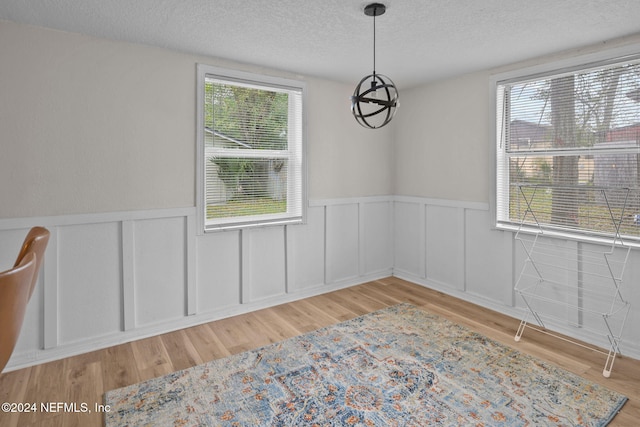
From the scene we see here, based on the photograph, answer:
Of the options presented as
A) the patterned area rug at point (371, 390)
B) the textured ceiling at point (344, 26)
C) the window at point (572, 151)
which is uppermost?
the textured ceiling at point (344, 26)

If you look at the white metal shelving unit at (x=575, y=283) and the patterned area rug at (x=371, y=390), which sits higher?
the white metal shelving unit at (x=575, y=283)

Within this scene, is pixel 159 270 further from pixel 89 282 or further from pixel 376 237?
pixel 376 237

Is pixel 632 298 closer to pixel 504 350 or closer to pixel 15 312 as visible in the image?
pixel 504 350

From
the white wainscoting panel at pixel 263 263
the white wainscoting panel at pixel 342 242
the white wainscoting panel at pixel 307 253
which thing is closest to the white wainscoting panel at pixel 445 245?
the white wainscoting panel at pixel 342 242

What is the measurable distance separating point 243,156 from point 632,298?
3.43m

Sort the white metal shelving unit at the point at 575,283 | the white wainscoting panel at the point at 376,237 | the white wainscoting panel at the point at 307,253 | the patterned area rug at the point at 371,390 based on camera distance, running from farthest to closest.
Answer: the white wainscoting panel at the point at 376,237 < the white wainscoting panel at the point at 307,253 < the white metal shelving unit at the point at 575,283 < the patterned area rug at the point at 371,390

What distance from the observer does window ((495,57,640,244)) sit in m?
2.75

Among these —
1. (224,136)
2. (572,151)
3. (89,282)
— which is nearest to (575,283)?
(572,151)

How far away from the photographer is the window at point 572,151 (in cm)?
275

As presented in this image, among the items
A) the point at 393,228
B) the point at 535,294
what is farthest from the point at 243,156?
the point at 535,294

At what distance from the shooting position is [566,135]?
3066 millimetres

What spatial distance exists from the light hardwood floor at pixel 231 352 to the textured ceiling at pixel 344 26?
2380 mm

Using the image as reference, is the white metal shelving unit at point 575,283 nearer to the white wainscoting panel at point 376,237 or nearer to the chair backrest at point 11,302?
the white wainscoting panel at point 376,237

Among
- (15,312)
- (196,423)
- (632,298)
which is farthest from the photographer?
(632,298)
